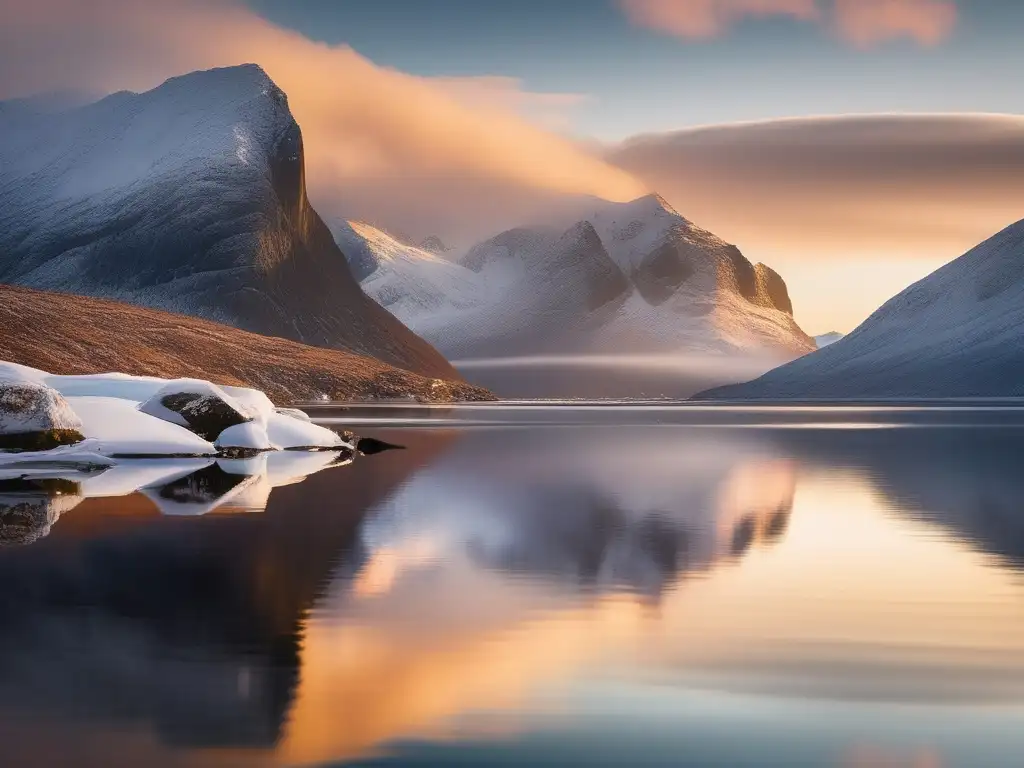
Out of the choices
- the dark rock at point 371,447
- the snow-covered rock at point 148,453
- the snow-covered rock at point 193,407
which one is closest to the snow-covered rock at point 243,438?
the snow-covered rock at point 148,453

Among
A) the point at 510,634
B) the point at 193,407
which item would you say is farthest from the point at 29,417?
the point at 510,634

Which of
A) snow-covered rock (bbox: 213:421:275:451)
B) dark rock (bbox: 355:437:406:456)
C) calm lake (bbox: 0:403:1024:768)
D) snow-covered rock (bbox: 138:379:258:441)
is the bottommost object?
calm lake (bbox: 0:403:1024:768)

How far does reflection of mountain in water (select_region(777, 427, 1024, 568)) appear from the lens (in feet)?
114

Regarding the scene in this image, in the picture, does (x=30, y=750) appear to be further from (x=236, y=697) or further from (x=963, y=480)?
(x=963, y=480)

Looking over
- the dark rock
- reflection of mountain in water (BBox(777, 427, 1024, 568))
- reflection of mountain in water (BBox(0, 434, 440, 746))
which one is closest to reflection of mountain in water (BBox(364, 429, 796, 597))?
reflection of mountain in water (BBox(0, 434, 440, 746))

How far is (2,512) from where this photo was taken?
115 feet

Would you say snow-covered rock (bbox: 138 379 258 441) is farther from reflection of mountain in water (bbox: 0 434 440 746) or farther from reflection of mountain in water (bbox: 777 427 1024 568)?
reflection of mountain in water (bbox: 0 434 440 746)

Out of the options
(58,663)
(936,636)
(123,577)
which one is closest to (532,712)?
(58,663)

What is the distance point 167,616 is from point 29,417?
36.1 m

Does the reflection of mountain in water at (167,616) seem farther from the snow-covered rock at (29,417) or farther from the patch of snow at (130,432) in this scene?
the patch of snow at (130,432)

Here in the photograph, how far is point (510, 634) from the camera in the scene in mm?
18875

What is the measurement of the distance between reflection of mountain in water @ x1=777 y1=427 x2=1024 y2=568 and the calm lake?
40 centimetres

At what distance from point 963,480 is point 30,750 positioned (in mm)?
43933

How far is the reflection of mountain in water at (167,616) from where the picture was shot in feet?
47.1
